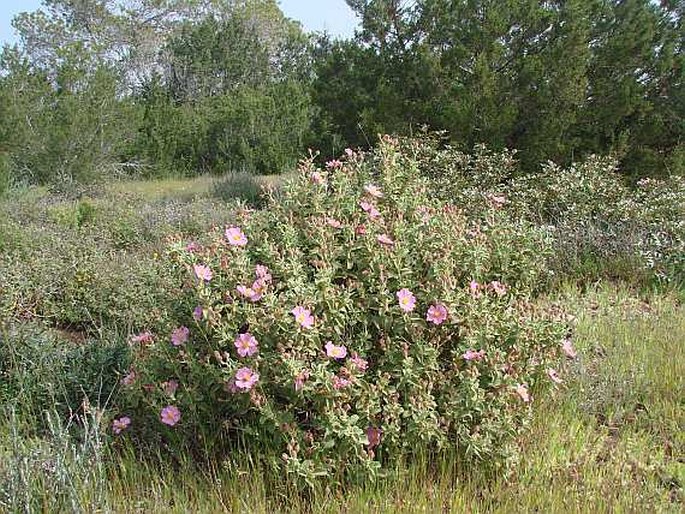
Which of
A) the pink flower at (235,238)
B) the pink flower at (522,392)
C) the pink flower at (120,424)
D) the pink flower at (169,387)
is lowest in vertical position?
the pink flower at (522,392)

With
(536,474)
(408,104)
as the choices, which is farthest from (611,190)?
(536,474)

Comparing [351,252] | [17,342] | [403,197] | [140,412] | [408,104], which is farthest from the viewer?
[408,104]

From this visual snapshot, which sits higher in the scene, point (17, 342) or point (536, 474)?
point (17, 342)

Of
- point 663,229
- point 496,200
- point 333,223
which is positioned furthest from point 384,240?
point 663,229

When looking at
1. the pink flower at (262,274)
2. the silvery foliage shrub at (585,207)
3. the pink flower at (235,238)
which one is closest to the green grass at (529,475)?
the pink flower at (262,274)

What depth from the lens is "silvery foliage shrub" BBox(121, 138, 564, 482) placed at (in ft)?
6.23

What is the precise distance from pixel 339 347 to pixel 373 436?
27cm

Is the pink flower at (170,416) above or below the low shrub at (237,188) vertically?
below

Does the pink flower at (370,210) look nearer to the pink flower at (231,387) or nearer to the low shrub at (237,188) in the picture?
the pink flower at (231,387)

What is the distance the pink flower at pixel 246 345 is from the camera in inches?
73.6

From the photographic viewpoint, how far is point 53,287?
4.35m

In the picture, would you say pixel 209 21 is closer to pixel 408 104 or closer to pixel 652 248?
pixel 408 104

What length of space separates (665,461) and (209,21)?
821 inches

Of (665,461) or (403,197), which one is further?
(403,197)
